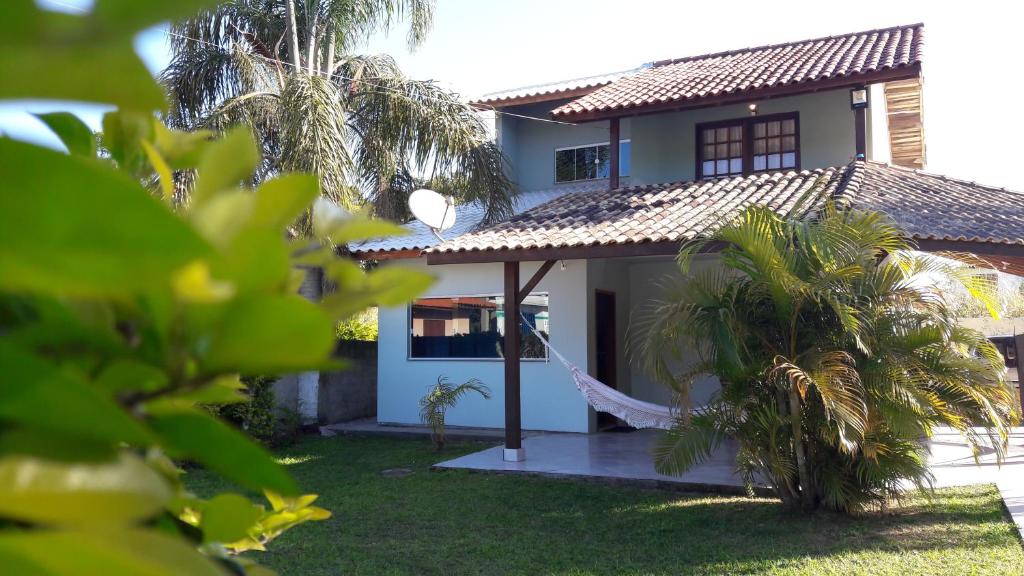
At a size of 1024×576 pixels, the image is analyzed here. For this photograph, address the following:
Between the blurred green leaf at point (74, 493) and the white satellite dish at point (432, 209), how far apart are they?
8761 mm

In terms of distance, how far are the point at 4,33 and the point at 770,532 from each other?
589 centimetres

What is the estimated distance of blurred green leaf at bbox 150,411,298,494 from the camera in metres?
0.33

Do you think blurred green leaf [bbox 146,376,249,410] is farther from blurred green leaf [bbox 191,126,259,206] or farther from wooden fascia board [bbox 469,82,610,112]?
wooden fascia board [bbox 469,82,610,112]

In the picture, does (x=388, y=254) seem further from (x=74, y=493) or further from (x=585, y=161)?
(x=74, y=493)

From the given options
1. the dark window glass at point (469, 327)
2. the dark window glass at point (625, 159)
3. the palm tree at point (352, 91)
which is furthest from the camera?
the dark window glass at point (625, 159)

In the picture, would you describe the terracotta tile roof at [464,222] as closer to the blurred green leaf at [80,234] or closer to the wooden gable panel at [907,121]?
the wooden gable panel at [907,121]

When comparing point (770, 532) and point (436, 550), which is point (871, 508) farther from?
point (436, 550)

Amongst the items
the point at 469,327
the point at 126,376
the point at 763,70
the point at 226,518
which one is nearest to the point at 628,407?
the point at 469,327

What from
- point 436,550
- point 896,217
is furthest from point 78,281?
point 896,217

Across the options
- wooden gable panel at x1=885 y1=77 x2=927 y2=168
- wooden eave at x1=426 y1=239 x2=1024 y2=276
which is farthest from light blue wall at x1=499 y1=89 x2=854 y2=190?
wooden eave at x1=426 y1=239 x2=1024 y2=276

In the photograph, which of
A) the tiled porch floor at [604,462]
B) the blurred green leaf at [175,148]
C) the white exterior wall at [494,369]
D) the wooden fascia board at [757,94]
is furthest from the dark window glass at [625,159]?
the blurred green leaf at [175,148]

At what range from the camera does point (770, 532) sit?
18.1ft

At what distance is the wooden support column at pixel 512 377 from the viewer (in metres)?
8.26

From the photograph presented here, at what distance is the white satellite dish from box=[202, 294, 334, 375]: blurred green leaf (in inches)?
343
